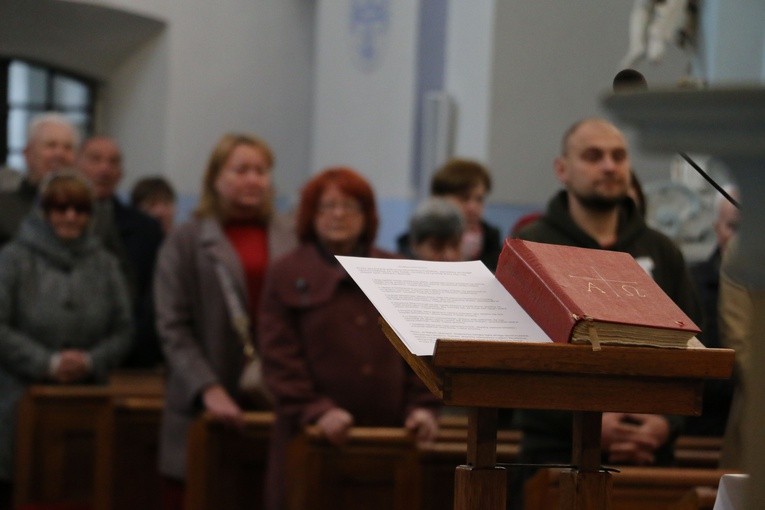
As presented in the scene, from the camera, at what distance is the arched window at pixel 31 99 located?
12555 mm

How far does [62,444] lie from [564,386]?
148 inches

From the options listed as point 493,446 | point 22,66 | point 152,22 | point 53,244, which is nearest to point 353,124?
point 152,22

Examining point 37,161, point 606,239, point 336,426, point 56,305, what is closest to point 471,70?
point 37,161

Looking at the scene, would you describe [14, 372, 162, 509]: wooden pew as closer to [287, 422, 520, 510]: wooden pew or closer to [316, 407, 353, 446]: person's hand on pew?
[287, 422, 520, 510]: wooden pew

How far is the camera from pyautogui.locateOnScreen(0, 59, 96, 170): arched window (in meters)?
12.6

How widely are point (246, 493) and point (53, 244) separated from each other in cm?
125

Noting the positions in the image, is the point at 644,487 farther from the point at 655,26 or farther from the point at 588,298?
the point at 655,26

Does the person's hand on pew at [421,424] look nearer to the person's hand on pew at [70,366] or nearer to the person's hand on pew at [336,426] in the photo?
the person's hand on pew at [336,426]

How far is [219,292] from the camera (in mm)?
5336

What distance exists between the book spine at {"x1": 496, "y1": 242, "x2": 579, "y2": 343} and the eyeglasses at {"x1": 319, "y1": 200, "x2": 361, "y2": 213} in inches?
91.0

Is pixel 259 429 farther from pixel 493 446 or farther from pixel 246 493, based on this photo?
pixel 493 446

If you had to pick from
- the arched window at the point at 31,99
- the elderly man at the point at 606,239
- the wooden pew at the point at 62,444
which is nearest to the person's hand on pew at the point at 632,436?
the elderly man at the point at 606,239

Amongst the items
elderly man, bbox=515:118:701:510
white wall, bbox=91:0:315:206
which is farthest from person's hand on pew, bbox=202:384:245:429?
white wall, bbox=91:0:315:206

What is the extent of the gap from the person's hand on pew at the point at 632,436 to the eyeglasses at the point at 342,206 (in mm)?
1225
